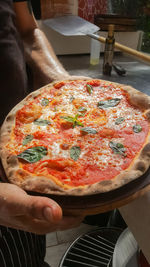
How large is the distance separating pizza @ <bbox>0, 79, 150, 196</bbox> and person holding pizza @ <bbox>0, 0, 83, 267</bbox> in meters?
0.11

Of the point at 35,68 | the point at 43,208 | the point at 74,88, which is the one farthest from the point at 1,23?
the point at 43,208

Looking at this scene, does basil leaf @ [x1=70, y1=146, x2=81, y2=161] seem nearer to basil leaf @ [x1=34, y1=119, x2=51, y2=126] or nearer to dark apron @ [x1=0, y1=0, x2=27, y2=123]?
basil leaf @ [x1=34, y1=119, x2=51, y2=126]

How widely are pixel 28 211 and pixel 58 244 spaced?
4.05ft

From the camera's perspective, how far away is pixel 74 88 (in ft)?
3.77

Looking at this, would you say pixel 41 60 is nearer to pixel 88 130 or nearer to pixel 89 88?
pixel 89 88

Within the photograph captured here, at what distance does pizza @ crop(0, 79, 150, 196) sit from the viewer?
0.75 meters

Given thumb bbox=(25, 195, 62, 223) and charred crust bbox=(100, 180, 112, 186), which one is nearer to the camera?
thumb bbox=(25, 195, 62, 223)

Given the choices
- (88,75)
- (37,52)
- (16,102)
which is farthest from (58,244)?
(37,52)

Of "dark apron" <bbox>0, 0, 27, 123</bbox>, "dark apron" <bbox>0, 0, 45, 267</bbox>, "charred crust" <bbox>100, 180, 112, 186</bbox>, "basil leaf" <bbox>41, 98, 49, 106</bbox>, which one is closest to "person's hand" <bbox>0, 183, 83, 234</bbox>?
"charred crust" <bbox>100, 180, 112, 186</bbox>

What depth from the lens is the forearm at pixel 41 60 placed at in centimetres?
127

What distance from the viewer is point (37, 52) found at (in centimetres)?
137

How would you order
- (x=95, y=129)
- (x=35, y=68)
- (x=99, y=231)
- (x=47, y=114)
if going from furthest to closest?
(x=99, y=231)
(x=35, y=68)
(x=47, y=114)
(x=95, y=129)

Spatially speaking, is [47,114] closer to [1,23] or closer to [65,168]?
[65,168]

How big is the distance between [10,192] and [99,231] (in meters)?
1.00
